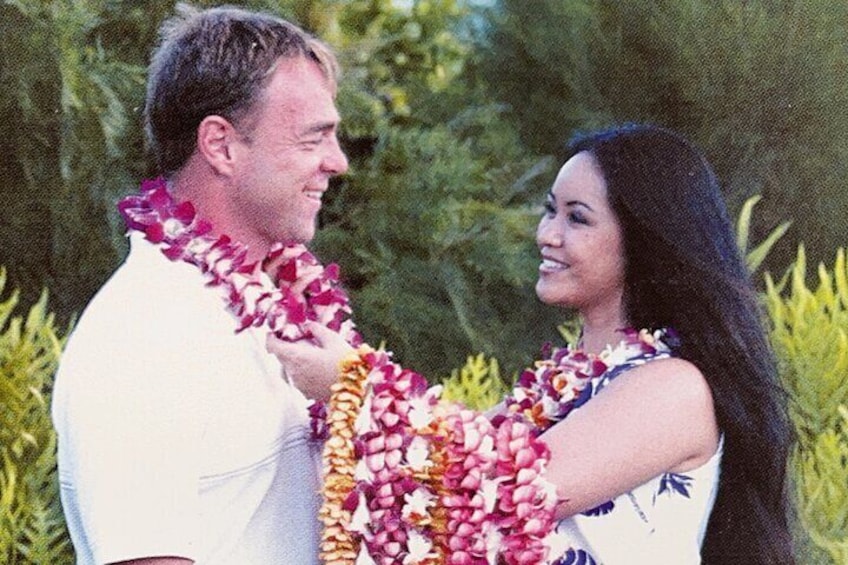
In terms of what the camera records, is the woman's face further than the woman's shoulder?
Yes

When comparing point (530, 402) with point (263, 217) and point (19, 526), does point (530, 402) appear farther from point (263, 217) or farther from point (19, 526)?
point (19, 526)

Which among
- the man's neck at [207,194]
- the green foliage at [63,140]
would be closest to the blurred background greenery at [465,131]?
the green foliage at [63,140]

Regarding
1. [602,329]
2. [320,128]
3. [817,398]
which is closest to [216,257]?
[320,128]

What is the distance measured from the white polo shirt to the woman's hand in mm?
37

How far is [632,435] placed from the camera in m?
2.70

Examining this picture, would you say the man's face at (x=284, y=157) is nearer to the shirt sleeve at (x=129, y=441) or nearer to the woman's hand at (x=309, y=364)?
A: the woman's hand at (x=309, y=364)

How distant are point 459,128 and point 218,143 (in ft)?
17.3

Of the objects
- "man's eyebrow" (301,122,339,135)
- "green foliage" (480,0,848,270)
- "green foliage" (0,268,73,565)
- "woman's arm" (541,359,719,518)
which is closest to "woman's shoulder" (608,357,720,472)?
"woman's arm" (541,359,719,518)

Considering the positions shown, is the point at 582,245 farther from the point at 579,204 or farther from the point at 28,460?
Result: the point at 28,460

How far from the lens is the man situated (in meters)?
2.34

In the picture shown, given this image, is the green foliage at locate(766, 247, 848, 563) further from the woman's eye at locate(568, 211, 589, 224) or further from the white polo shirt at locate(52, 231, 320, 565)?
the white polo shirt at locate(52, 231, 320, 565)

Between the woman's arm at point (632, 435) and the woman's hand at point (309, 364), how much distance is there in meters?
0.43

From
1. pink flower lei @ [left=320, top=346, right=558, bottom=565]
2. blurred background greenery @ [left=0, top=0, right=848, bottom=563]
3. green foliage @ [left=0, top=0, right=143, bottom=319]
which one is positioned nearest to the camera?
pink flower lei @ [left=320, top=346, right=558, bottom=565]

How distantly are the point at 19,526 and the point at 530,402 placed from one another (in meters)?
1.36
